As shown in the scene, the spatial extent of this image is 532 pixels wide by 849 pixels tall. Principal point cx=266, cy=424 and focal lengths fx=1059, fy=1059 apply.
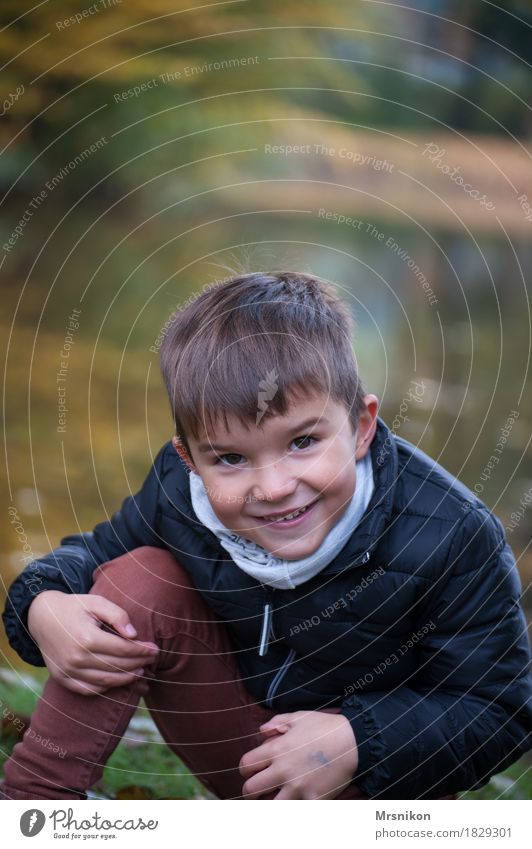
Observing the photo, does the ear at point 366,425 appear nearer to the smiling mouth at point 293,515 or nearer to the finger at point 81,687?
the smiling mouth at point 293,515

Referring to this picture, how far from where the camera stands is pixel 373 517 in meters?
1.02

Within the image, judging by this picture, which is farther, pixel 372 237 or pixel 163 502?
pixel 372 237

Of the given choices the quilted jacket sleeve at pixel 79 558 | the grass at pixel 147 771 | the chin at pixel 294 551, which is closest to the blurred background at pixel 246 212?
the grass at pixel 147 771

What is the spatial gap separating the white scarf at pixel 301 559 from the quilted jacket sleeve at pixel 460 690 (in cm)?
10

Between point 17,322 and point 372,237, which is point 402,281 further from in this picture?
point 17,322

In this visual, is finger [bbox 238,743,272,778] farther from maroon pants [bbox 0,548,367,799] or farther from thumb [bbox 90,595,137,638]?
thumb [bbox 90,595,137,638]

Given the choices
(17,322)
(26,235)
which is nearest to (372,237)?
(26,235)

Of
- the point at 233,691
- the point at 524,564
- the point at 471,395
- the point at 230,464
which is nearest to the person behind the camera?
the point at 230,464

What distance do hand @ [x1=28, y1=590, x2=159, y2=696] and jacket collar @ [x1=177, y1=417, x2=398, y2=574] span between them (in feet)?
0.39

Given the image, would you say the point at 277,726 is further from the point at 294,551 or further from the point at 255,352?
the point at 255,352

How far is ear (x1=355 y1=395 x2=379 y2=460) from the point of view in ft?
3.46

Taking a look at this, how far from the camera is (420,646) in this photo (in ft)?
3.41
